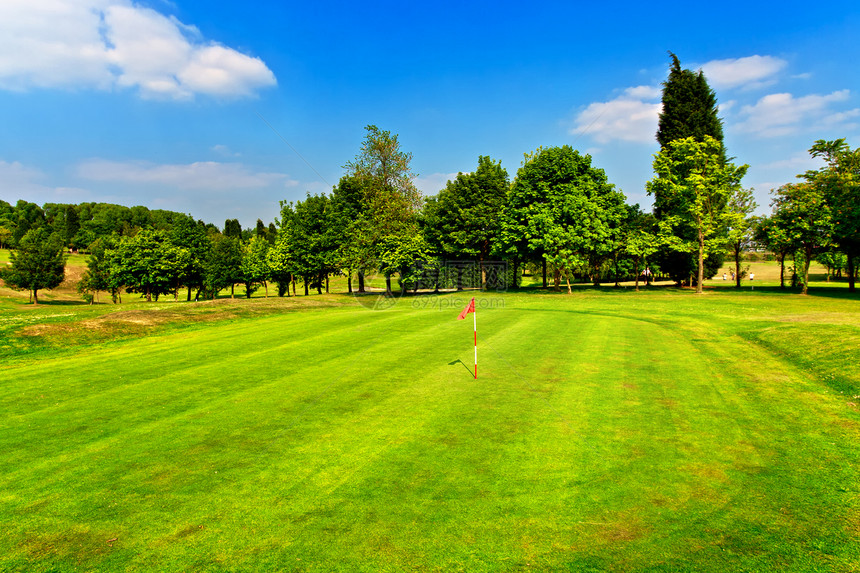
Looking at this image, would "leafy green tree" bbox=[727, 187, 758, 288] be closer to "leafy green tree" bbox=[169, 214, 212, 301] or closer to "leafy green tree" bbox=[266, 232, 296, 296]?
"leafy green tree" bbox=[266, 232, 296, 296]

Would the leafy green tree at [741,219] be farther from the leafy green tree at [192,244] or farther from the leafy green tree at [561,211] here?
the leafy green tree at [192,244]

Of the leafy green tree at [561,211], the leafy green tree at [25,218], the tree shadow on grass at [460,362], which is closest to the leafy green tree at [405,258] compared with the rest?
the leafy green tree at [561,211]

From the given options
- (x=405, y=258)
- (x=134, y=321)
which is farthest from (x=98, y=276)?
(x=134, y=321)

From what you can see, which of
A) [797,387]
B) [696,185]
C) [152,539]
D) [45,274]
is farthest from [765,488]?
[45,274]

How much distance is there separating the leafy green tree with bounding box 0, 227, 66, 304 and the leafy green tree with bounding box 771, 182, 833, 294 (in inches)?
3992

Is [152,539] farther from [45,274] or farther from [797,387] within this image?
[45,274]

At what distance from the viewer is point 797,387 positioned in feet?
44.0

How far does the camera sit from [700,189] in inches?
1955

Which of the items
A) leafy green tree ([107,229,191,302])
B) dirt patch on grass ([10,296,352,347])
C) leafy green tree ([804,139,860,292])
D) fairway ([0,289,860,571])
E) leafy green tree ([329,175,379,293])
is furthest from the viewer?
leafy green tree ([107,229,191,302])

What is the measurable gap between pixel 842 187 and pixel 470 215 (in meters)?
39.9

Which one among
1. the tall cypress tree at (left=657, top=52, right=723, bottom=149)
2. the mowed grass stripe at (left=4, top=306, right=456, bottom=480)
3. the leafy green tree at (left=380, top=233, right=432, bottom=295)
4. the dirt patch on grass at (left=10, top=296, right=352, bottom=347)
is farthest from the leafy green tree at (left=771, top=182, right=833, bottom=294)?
the dirt patch on grass at (left=10, top=296, right=352, bottom=347)

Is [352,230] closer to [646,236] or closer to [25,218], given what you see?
[646,236]

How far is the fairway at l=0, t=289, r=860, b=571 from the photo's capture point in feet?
18.6

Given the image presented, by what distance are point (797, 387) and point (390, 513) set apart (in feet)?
47.4
